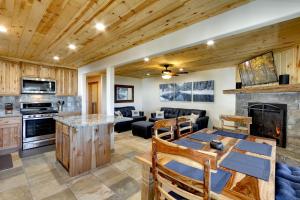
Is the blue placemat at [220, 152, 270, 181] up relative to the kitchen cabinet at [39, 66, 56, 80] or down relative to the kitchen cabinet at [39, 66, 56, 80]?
down

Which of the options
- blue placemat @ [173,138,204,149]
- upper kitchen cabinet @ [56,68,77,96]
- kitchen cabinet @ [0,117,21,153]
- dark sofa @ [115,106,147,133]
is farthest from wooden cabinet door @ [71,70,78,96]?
blue placemat @ [173,138,204,149]

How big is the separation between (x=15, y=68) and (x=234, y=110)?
660cm

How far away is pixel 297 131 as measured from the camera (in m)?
3.18

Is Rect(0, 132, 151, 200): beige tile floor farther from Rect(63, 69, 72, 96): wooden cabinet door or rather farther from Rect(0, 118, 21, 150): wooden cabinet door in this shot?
Rect(63, 69, 72, 96): wooden cabinet door

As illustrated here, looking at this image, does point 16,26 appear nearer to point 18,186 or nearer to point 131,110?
point 18,186

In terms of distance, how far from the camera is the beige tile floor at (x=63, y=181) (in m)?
2.12

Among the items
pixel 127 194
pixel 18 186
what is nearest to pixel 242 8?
pixel 127 194

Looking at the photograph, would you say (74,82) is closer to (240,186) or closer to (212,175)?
(212,175)

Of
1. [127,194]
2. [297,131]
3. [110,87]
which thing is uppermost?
[110,87]

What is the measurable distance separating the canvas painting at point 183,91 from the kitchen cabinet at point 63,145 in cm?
475

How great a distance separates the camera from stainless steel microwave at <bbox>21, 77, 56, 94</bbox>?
4.12m

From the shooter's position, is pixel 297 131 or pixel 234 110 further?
pixel 234 110

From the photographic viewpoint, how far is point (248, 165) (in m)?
1.30

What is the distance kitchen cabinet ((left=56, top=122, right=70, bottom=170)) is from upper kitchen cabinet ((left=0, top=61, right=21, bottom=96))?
212 cm
